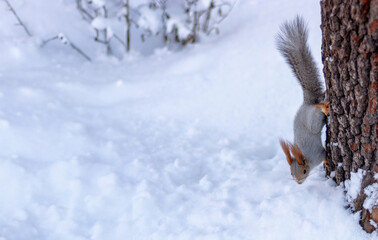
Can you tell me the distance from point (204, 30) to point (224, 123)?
114 cm

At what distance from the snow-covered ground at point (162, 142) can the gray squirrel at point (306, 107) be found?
3.1 inches

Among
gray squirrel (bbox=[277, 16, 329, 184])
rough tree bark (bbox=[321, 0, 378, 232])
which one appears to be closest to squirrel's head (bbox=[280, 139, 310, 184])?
gray squirrel (bbox=[277, 16, 329, 184])

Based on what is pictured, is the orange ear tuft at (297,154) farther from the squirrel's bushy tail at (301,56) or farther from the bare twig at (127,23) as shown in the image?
the bare twig at (127,23)

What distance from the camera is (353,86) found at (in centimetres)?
125

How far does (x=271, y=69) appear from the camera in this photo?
8.02ft

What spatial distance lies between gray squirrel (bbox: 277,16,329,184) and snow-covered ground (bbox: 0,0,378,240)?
3.1 inches

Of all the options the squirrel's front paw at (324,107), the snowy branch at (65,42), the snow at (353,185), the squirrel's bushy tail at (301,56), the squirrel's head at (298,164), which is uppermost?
the squirrel's bushy tail at (301,56)

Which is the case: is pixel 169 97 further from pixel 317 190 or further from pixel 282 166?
pixel 317 190

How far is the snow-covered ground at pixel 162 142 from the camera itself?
162 centimetres

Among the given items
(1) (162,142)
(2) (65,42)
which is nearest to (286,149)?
(1) (162,142)

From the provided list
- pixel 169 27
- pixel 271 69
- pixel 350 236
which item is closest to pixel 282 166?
pixel 350 236

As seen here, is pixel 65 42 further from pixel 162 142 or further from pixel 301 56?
pixel 301 56

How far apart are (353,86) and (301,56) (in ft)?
1.29

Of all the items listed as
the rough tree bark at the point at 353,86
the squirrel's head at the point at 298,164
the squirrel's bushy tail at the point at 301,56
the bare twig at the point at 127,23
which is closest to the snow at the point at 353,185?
the rough tree bark at the point at 353,86
